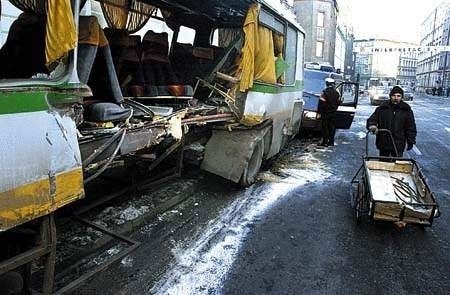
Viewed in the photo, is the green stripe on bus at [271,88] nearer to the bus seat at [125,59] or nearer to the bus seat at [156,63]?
the bus seat at [156,63]

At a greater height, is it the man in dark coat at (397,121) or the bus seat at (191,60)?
the bus seat at (191,60)

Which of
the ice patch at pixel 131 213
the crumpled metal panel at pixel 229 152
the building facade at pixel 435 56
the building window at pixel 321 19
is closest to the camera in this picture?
the ice patch at pixel 131 213

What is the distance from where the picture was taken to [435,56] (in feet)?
278

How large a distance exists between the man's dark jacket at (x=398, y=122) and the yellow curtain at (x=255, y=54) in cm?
174

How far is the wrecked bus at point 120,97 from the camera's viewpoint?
2518 millimetres

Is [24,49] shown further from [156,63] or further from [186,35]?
[186,35]

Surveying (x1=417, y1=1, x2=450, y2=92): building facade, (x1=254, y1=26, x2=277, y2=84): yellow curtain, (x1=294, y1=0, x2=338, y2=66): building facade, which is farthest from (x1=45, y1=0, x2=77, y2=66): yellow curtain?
(x1=417, y1=1, x2=450, y2=92): building facade

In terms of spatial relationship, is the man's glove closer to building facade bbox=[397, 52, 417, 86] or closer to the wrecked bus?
the wrecked bus

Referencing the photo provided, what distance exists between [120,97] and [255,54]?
2.71 metres

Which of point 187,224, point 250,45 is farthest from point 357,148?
point 187,224

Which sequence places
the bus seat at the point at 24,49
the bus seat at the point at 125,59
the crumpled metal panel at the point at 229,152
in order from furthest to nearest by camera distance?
the crumpled metal panel at the point at 229,152 < the bus seat at the point at 125,59 < the bus seat at the point at 24,49

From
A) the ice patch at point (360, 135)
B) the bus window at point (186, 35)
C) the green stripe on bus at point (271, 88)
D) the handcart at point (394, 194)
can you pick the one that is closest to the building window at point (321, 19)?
the ice patch at point (360, 135)

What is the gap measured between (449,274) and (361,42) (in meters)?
99.6

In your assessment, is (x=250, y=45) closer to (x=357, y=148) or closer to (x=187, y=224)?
(x=187, y=224)
